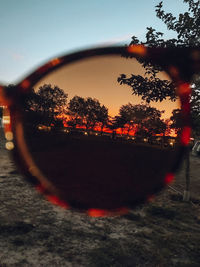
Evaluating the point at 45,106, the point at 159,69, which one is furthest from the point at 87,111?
the point at 159,69

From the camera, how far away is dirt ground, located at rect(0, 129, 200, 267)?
2.78m

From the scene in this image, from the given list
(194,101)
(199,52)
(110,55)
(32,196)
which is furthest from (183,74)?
(32,196)

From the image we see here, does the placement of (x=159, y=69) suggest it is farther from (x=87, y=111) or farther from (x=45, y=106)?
(x=87, y=111)

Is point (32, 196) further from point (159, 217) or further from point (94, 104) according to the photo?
point (94, 104)

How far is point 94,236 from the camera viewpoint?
3.42m

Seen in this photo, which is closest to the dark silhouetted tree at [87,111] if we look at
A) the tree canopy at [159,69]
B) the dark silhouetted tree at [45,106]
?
the dark silhouetted tree at [45,106]

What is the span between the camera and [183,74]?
418cm

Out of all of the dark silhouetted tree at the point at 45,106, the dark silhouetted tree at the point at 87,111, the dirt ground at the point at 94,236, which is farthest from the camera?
the dark silhouetted tree at the point at 87,111

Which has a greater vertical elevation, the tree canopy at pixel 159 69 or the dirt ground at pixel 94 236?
the tree canopy at pixel 159 69

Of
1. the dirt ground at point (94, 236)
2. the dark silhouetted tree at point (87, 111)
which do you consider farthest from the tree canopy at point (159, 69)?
the dark silhouetted tree at point (87, 111)

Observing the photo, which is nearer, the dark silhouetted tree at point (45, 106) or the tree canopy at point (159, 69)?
the tree canopy at point (159, 69)

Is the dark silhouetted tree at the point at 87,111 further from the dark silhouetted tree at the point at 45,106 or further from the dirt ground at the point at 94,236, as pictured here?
the dirt ground at the point at 94,236

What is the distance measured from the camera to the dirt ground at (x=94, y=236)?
9.13 ft

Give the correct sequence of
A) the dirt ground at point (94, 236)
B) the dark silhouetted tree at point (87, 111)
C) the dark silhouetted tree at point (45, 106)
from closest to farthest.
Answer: the dirt ground at point (94, 236) < the dark silhouetted tree at point (45, 106) < the dark silhouetted tree at point (87, 111)
